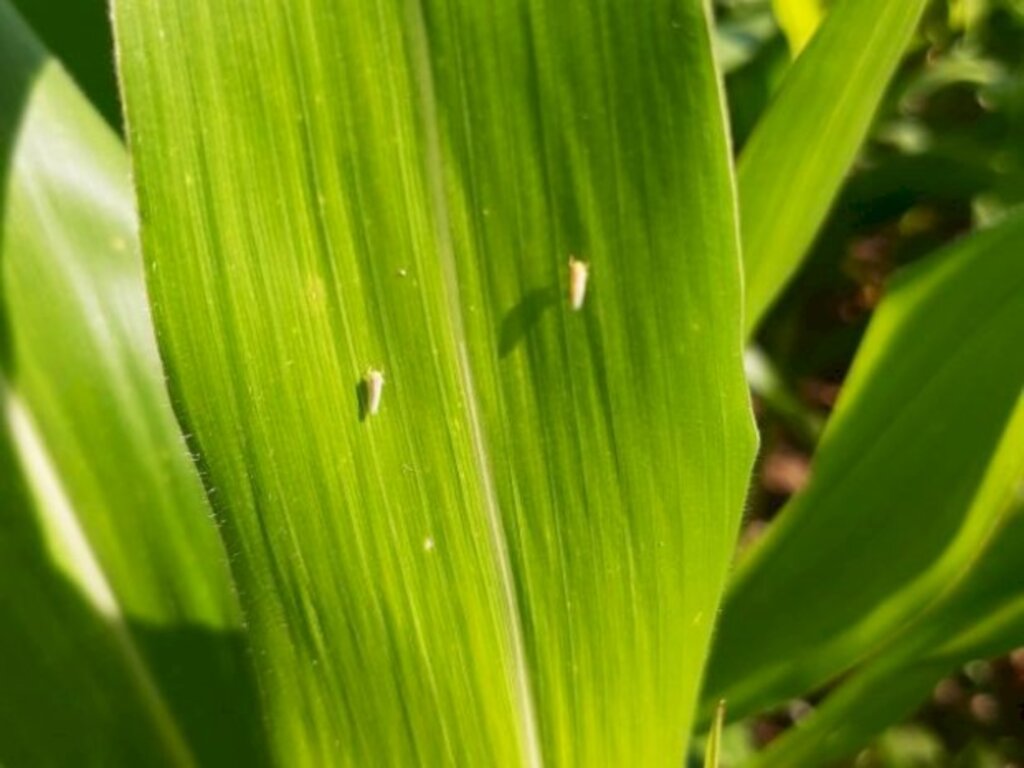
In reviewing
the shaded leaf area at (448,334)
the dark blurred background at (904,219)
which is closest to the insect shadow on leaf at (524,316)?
the shaded leaf area at (448,334)

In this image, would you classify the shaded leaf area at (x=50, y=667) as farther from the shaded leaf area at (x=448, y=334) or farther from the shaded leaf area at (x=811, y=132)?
the shaded leaf area at (x=811, y=132)

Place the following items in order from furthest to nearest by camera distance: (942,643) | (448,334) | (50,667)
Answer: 1. (942,643)
2. (50,667)
3. (448,334)

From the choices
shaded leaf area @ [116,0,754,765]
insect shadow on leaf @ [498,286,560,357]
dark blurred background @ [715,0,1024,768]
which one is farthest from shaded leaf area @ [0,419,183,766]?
dark blurred background @ [715,0,1024,768]

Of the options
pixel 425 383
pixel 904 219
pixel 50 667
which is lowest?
pixel 904 219

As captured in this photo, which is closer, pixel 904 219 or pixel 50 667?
pixel 50 667

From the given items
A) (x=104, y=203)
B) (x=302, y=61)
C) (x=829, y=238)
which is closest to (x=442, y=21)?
(x=302, y=61)

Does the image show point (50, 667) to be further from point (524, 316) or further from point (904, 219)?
point (904, 219)

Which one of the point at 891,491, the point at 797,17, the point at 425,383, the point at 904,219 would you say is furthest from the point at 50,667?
the point at 904,219
